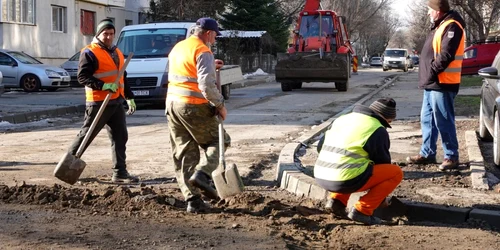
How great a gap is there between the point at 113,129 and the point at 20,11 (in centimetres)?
2403

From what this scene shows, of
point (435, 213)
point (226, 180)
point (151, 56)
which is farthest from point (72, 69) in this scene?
point (435, 213)

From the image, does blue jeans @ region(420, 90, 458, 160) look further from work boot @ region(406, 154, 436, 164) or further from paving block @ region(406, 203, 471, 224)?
paving block @ region(406, 203, 471, 224)

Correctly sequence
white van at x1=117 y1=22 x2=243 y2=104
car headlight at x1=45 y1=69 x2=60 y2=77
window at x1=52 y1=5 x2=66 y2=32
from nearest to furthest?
1. white van at x1=117 y1=22 x2=243 y2=104
2. car headlight at x1=45 y1=69 x2=60 y2=77
3. window at x1=52 y1=5 x2=66 y2=32

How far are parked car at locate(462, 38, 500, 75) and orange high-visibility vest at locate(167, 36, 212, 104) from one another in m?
28.0

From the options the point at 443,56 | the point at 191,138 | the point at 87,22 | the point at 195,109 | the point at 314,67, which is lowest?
the point at 191,138

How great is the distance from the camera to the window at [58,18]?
33.9 m

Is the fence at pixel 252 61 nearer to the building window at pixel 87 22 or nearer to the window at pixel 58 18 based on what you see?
the building window at pixel 87 22

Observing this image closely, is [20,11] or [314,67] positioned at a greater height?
[20,11]

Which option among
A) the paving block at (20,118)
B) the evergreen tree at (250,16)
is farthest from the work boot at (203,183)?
the evergreen tree at (250,16)

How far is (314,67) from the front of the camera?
23.2m

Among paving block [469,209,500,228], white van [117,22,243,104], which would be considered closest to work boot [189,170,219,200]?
paving block [469,209,500,228]

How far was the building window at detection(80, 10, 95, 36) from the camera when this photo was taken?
121 feet

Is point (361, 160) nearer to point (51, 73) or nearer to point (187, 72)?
point (187, 72)

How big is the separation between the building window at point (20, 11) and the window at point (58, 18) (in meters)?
2.35
